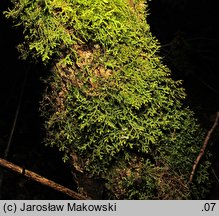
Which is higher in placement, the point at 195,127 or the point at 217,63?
the point at 217,63

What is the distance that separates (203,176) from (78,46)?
36.1 inches

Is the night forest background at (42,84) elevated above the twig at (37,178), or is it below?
above

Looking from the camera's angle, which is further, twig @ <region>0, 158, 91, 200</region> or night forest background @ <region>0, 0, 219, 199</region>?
night forest background @ <region>0, 0, 219, 199</region>

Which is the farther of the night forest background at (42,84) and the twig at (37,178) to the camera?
the night forest background at (42,84)

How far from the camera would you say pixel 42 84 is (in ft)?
7.69

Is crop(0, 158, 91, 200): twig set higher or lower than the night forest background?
lower

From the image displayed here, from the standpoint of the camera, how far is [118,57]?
1.33 m

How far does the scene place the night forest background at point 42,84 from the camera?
8.30 ft

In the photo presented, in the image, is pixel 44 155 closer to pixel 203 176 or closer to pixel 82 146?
pixel 82 146

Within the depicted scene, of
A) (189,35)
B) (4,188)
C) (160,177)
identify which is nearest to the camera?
→ (160,177)

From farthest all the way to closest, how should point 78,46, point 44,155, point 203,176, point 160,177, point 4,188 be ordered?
1. point 44,155
2. point 4,188
3. point 203,176
4. point 160,177
5. point 78,46

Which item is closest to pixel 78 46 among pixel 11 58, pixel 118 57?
pixel 118 57

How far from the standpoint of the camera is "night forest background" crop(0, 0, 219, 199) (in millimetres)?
2529

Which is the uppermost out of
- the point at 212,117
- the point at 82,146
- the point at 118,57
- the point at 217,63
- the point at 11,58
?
the point at 217,63
